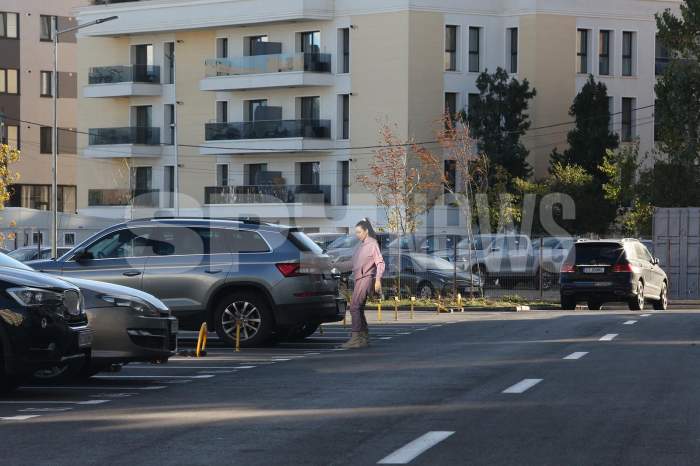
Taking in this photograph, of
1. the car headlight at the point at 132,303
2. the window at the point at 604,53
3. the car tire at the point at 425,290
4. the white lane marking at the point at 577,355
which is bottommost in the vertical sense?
the car tire at the point at 425,290

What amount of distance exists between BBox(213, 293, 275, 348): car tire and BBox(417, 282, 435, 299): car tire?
2072 centimetres

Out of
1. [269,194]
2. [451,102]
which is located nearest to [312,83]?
[269,194]

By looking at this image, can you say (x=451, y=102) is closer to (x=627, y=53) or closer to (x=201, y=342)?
(x=627, y=53)

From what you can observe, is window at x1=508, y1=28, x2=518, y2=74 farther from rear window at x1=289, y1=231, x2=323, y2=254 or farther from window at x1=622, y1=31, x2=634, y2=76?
rear window at x1=289, y1=231, x2=323, y2=254

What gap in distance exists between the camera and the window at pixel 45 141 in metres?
86.2

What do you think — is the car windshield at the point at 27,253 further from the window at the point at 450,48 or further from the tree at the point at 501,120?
the window at the point at 450,48

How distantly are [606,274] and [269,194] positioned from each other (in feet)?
119

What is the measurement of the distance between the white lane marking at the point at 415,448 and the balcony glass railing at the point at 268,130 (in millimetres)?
58010

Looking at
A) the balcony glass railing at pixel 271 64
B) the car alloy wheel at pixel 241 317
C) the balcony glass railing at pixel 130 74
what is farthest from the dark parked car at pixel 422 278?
the balcony glass railing at pixel 130 74

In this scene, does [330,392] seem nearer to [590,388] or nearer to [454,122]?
[590,388]

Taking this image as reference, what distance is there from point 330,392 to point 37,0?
74.6 meters

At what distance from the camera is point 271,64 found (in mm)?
69312

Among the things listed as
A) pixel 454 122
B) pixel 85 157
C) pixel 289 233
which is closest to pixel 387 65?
pixel 454 122

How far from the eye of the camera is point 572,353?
64.4 feet
